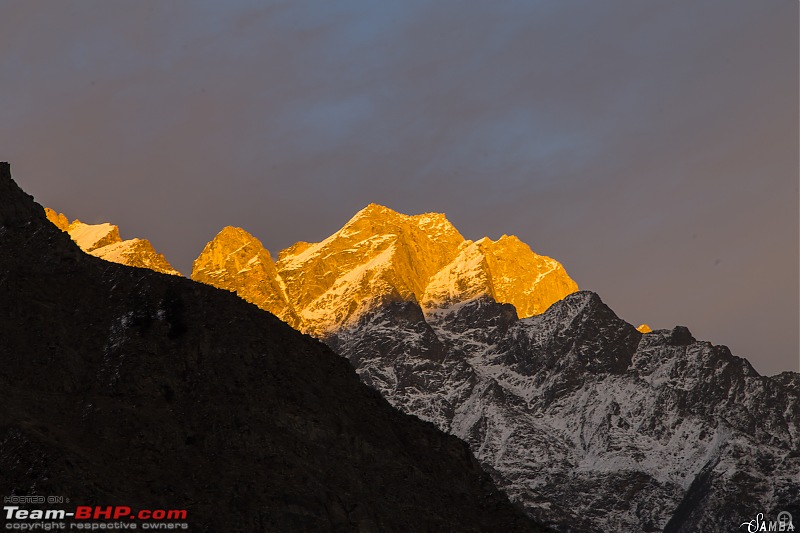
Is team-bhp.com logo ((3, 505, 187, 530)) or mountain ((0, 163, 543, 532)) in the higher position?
mountain ((0, 163, 543, 532))

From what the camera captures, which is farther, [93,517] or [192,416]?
[192,416]

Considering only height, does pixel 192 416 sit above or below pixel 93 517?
above

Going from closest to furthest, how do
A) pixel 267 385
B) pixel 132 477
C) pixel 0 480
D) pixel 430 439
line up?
pixel 0 480
pixel 132 477
pixel 267 385
pixel 430 439

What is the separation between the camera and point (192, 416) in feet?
506

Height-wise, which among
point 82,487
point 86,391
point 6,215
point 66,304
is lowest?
point 82,487

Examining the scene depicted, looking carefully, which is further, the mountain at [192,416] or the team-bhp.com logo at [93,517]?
the mountain at [192,416]

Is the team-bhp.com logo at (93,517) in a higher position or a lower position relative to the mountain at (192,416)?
lower

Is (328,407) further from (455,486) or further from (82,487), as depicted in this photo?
(82,487)

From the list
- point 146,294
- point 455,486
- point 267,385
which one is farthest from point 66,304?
point 455,486

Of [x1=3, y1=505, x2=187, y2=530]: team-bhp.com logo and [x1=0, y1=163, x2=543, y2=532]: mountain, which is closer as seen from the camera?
[x1=3, y1=505, x2=187, y2=530]: team-bhp.com logo

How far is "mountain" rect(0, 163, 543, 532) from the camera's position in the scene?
466 ft

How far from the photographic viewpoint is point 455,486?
169125mm

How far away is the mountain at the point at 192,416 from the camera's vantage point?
142 metres

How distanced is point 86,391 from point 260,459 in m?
18.2
